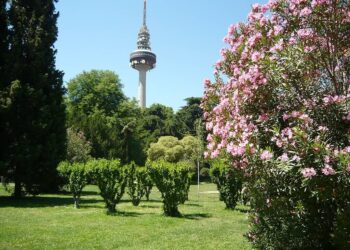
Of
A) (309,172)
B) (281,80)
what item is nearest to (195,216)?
(281,80)

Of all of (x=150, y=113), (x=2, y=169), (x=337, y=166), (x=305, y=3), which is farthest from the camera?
(x=150, y=113)

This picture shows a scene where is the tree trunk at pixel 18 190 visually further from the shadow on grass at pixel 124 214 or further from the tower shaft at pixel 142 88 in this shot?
the tower shaft at pixel 142 88

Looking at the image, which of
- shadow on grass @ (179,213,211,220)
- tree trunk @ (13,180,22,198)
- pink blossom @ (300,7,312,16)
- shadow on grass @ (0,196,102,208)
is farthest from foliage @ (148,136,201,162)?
pink blossom @ (300,7,312,16)

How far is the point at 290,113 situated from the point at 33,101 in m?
18.7

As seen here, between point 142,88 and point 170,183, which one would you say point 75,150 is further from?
point 142,88

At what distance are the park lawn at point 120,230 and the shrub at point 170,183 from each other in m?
0.57

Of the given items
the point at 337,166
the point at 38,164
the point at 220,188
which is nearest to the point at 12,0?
the point at 38,164

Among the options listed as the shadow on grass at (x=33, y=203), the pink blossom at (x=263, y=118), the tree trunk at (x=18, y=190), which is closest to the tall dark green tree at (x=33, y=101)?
the tree trunk at (x=18, y=190)

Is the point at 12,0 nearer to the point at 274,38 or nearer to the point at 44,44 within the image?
the point at 44,44

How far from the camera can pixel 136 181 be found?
789 inches

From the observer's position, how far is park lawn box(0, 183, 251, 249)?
9.62 metres

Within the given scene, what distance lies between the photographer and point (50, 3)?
79.4ft

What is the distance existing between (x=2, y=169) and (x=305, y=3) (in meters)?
19.3

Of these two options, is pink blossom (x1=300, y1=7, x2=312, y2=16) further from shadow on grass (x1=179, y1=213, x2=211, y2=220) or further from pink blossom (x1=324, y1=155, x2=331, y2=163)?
shadow on grass (x1=179, y1=213, x2=211, y2=220)
